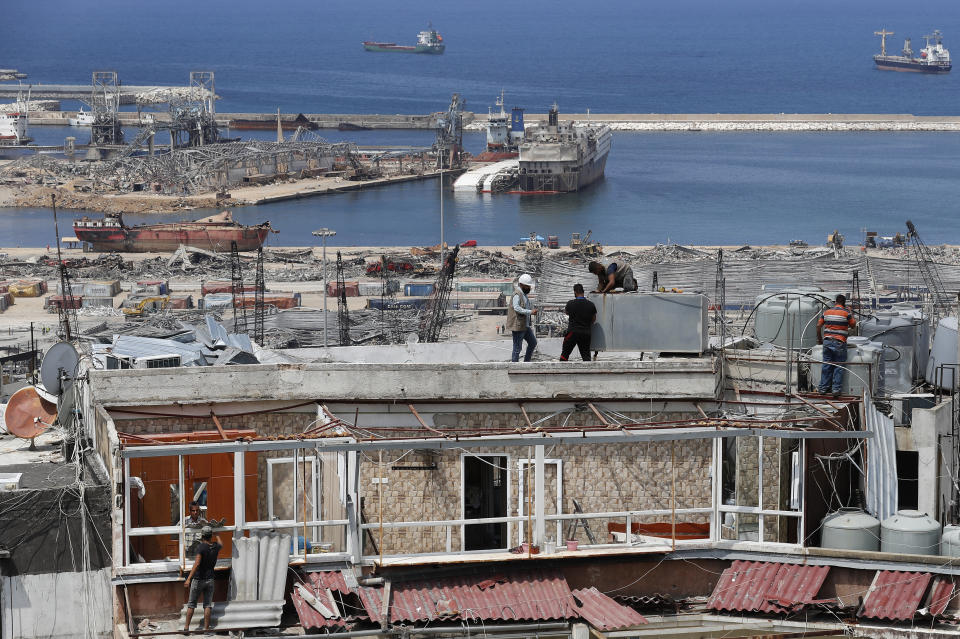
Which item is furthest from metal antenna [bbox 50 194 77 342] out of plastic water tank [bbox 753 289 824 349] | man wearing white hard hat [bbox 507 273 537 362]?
plastic water tank [bbox 753 289 824 349]

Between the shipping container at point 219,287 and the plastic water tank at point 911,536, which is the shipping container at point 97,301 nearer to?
→ the shipping container at point 219,287

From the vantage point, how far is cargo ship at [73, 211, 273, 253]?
77.5 m

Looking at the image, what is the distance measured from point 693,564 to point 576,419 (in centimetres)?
193

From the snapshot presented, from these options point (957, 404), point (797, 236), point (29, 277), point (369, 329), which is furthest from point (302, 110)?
point (957, 404)

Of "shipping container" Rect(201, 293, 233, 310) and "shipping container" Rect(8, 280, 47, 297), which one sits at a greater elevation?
"shipping container" Rect(201, 293, 233, 310)

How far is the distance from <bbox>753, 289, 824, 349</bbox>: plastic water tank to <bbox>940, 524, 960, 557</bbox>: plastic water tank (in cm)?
364

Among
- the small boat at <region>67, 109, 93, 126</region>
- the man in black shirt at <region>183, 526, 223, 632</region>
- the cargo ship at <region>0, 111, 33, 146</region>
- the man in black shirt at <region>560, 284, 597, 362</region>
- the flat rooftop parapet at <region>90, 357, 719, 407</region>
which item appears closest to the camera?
the man in black shirt at <region>183, 526, 223, 632</region>

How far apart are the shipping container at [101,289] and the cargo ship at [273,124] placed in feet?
348

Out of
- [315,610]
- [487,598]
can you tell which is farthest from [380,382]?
[315,610]

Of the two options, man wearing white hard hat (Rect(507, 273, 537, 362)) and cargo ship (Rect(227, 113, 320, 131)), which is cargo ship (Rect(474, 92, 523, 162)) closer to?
cargo ship (Rect(227, 113, 320, 131))

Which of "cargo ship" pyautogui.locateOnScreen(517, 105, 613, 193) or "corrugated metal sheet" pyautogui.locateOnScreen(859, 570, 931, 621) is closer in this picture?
"corrugated metal sheet" pyautogui.locateOnScreen(859, 570, 931, 621)

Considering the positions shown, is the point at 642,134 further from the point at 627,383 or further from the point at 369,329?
the point at 627,383

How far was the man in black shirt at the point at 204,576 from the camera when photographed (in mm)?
10664

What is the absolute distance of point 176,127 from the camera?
12950 centimetres
